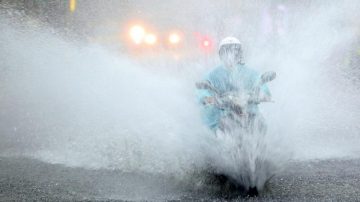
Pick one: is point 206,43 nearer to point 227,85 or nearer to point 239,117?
point 227,85

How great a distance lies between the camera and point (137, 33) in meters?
18.9

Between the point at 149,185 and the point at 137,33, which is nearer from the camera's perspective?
the point at 149,185

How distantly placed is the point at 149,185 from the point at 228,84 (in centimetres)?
186

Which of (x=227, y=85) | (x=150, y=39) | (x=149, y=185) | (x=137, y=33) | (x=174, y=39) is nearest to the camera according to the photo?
(x=149, y=185)

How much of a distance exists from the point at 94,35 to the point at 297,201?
1322cm

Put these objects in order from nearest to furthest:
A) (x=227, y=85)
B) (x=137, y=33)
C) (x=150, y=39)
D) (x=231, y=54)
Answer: (x=227, y=85) < (x=231, y=54) < (x=150, y=39) < (x=137, y=33)

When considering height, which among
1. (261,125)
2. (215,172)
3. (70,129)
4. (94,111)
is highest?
(94,111)

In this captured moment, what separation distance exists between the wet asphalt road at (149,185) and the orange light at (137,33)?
1061cm

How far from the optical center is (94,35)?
17.8 meters

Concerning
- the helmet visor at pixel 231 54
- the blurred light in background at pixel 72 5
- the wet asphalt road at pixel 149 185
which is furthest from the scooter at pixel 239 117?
the blurred light in background at pixel 72 5

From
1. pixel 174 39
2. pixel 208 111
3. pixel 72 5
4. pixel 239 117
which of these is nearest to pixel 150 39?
pixel 174 39

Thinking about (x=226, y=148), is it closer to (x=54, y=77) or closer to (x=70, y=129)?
(x=70, y=129)

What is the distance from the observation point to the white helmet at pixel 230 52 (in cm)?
786

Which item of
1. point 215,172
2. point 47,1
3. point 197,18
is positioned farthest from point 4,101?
point 215,172
